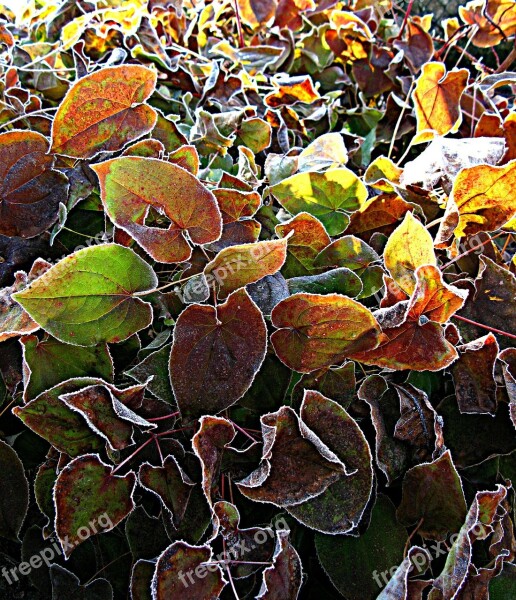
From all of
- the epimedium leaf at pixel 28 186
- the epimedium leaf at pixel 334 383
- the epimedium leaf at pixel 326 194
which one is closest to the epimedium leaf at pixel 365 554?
the epimedium leaf at pixel 334 383

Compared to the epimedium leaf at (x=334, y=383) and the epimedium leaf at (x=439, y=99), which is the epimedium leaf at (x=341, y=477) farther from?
the epimedium leaf at (x=439, y=99)

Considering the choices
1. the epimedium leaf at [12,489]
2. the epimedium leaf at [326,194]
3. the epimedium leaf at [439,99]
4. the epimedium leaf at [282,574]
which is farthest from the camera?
the epimedium leaf at [439,99]

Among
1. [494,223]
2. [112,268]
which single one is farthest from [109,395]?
[494,223]

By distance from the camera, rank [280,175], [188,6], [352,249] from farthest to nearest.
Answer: [188,6]
[280,175]
[352,249]

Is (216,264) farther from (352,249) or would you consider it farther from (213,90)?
(213,90)

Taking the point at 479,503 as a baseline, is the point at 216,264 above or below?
above

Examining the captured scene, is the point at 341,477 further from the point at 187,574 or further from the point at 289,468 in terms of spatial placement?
the point at 187,574
